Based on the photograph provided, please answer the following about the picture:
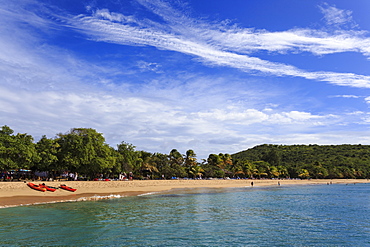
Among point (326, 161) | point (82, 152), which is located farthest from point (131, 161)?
point (326, 161)

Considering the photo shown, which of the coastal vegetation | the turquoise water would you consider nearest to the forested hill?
the coastal vegetation

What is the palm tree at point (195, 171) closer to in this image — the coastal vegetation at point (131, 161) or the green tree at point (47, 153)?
the coastal vegetation at point (131, 161)

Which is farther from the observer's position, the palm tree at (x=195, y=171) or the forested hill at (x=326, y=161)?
the forested hill at (x=326, y=161)

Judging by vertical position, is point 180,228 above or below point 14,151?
below

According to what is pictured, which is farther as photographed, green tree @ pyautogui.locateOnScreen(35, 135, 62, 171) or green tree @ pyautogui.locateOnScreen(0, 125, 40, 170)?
green tree @ pyautogui.locateOnScreen(35, 135, 62, 171)

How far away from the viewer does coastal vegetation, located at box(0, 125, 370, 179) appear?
156 ft

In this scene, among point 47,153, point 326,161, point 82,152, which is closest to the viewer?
point 47,153

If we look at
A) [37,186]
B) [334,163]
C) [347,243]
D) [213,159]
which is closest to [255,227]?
[347,243]

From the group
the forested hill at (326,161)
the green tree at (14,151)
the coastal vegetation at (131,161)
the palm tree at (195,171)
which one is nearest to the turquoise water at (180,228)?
the green tree at (14,151)

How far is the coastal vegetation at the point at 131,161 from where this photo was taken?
4747cm

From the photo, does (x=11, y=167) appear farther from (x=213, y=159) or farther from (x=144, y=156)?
Answer: (x=213, y=159)

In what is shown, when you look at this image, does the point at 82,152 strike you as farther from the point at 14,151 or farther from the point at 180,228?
the point at 180,228

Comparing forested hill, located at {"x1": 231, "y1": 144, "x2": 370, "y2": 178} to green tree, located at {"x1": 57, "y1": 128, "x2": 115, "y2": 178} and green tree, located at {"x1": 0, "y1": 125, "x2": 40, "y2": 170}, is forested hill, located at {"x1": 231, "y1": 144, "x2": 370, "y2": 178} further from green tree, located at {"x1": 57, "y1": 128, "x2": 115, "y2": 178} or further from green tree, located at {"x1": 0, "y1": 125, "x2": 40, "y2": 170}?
green tree, located at {"x1": 0, "y1": 125, "x2": 40, "y2": 170}

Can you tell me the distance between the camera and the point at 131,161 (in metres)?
73.4
